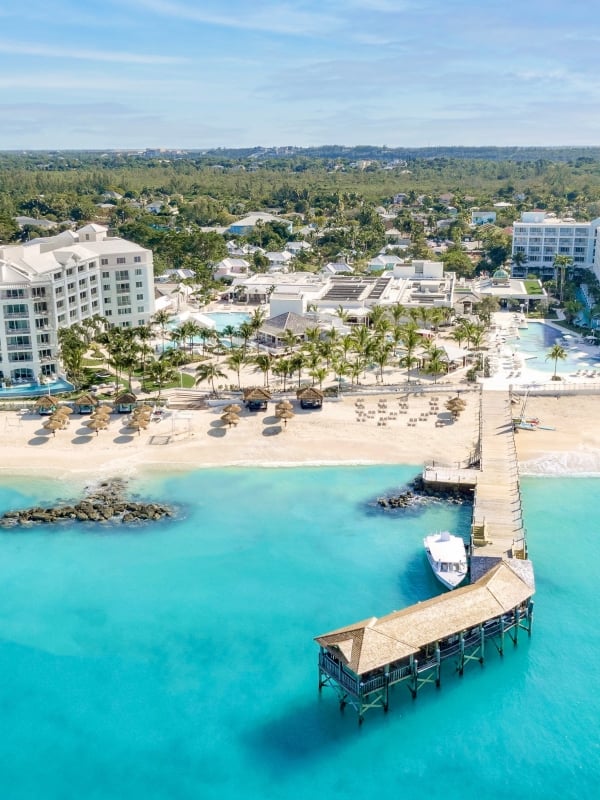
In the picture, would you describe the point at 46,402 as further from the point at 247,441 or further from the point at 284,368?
the point at 284,368

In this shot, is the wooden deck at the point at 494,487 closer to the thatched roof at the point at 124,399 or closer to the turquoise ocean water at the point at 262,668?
the turquoise ocean water at the point at 262,668

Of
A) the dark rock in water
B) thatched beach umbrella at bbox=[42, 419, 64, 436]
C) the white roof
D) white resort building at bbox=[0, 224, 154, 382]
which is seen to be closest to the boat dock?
the white roof

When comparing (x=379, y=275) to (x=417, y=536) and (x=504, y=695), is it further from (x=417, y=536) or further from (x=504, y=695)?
(x=504, y=695)

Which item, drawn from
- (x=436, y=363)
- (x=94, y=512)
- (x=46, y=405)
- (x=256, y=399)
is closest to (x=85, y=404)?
(x=46, y=405)

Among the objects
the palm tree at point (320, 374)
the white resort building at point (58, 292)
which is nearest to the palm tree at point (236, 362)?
the palm tree at point (320, 374)

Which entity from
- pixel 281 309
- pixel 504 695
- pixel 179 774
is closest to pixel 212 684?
pixel 179 774

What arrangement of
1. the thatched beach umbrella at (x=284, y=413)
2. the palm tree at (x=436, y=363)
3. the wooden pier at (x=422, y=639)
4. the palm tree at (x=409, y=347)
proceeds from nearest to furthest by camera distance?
the wooden pier at (x=422, y=639) → the thatched beach umbrella at (x=284, y=413) → the palm tree at (x=436, y=363) → the palm tree at (x=409, y=347)
